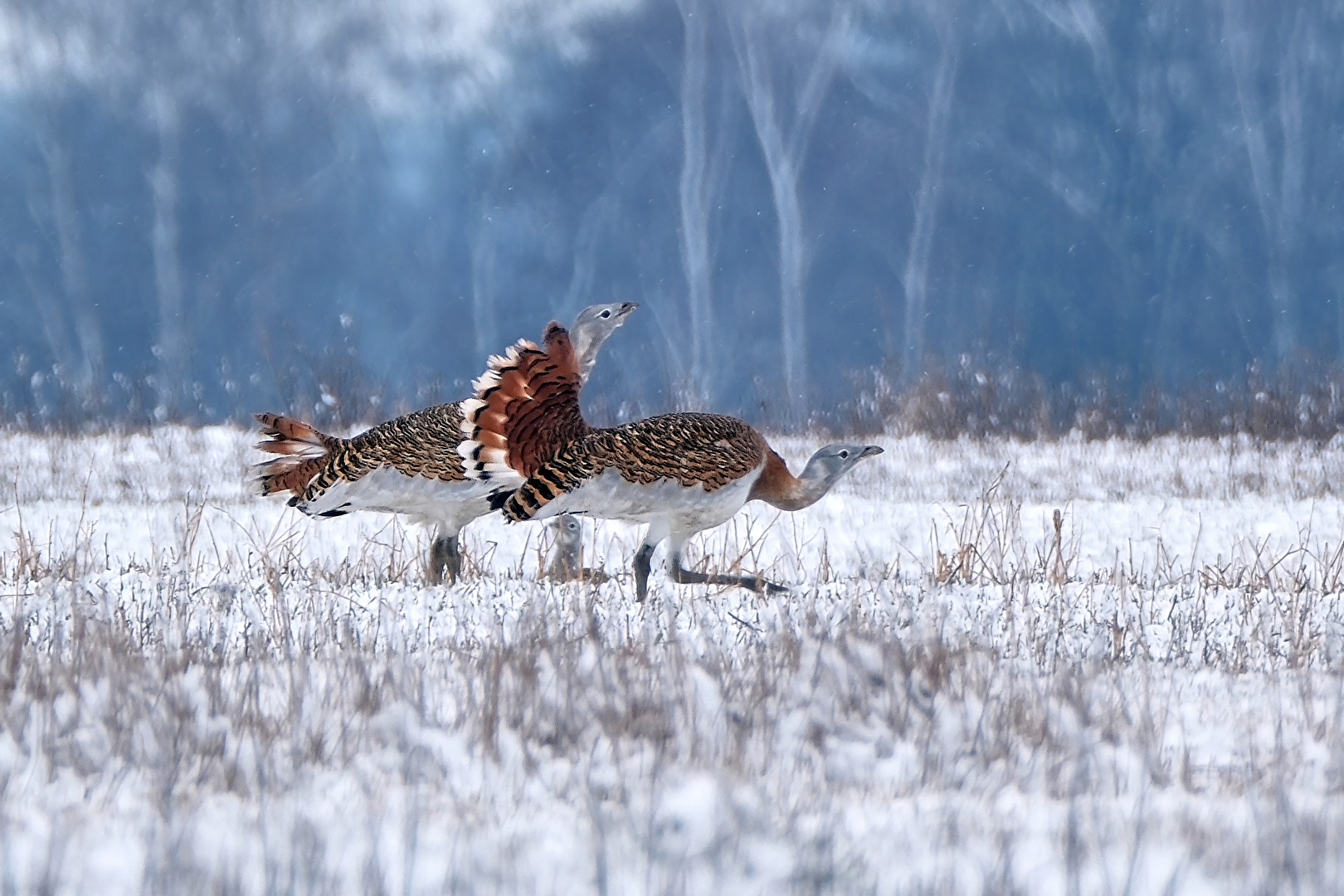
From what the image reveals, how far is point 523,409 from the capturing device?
14.2 ft

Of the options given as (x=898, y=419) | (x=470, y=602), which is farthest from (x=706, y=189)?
(x=470, y=602)

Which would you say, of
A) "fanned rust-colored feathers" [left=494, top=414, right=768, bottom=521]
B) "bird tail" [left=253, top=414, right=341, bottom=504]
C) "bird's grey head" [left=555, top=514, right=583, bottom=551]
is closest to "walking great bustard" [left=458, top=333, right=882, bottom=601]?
"fanned rust-colored feathers" [left=494, top=414, right=768, bottom=521]

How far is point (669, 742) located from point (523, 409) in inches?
82.4

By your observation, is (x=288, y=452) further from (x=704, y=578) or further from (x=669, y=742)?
(x=669, y=742)

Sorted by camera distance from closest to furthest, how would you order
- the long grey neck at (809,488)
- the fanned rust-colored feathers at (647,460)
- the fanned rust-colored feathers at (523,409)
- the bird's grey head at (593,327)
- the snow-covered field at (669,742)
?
1. the snow-covered field at (669,742)
2. the fanned rust-colored feathers at (647,460)
3. the fanned rust-colored feathers at (523,409)
4. the long grey neck at (809,488)
5. the bird's grey head at (593,327)

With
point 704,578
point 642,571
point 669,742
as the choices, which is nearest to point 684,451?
point 642,571

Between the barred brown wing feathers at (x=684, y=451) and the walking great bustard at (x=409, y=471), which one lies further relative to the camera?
the walking great bustard at (x=409, y=471)

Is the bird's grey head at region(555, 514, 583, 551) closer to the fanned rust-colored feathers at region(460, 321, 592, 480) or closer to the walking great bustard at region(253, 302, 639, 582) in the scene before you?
the walking great bustard at region(253, 302, 639, 582)

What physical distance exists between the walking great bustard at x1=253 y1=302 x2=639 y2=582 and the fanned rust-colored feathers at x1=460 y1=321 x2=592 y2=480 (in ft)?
0.38

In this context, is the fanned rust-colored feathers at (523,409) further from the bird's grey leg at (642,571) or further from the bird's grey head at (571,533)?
the bird's grey head at (571,533)

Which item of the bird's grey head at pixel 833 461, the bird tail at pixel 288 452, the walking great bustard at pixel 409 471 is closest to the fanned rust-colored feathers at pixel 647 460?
the walking great bustard at pixel 409 471

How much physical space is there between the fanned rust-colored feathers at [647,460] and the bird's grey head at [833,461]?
431 millimetres

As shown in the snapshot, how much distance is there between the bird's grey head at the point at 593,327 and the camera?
16.0ft

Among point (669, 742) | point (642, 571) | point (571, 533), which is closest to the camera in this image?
point (669, 742)
